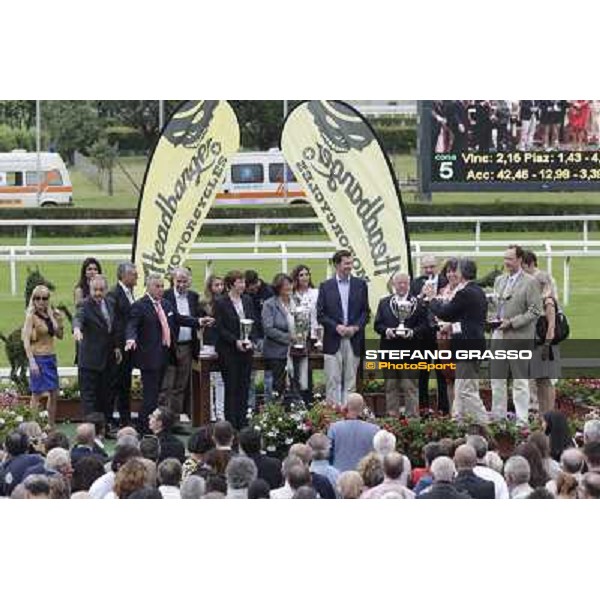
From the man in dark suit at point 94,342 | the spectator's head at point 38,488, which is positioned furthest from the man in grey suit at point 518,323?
the spectator's head at point 38,488

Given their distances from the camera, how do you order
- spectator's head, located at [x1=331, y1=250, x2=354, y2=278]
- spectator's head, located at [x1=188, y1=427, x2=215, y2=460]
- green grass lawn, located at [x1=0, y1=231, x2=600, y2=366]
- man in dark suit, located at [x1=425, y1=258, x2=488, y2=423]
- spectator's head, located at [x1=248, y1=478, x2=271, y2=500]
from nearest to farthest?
spectator's head, located at [x1=248, y1=478, x2=271, y2=500]
spectator's head, located at [x1=188, y1=427, x2=215, y2=460]
man in dark suit, located at [x1=425, y1=258, x2=488, y2=423]
spectator's head, located at [x1=331, y1=250, x2=354, y2=278]
green grass lawn, located at [x1=0, y1=231, x2=600, y2=366]

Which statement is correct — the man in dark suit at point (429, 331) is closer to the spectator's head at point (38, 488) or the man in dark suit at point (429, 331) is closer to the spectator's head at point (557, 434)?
the spectator's head at point (557, 434)

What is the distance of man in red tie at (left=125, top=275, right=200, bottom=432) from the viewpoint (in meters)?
15.5

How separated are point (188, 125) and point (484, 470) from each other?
4.56 meters

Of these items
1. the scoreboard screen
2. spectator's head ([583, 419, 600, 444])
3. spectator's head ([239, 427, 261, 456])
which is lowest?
spectator's head ([583, 419, 600, 444])

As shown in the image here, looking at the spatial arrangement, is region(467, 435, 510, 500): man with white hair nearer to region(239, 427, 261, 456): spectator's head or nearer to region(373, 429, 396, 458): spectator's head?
region(373, 429, 396, 458): spectator's head

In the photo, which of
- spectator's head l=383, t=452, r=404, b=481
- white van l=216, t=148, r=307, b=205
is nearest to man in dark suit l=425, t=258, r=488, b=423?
white van l=216, t=148, r=307, b=205

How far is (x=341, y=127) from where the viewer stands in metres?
15.8

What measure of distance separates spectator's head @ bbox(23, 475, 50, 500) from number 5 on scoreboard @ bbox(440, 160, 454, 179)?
5795mm

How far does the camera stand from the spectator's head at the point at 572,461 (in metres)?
12.3

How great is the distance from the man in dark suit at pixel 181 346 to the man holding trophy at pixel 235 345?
135mm

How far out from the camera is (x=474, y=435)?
1320 cm

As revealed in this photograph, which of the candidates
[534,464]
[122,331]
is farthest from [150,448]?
[122,331]
